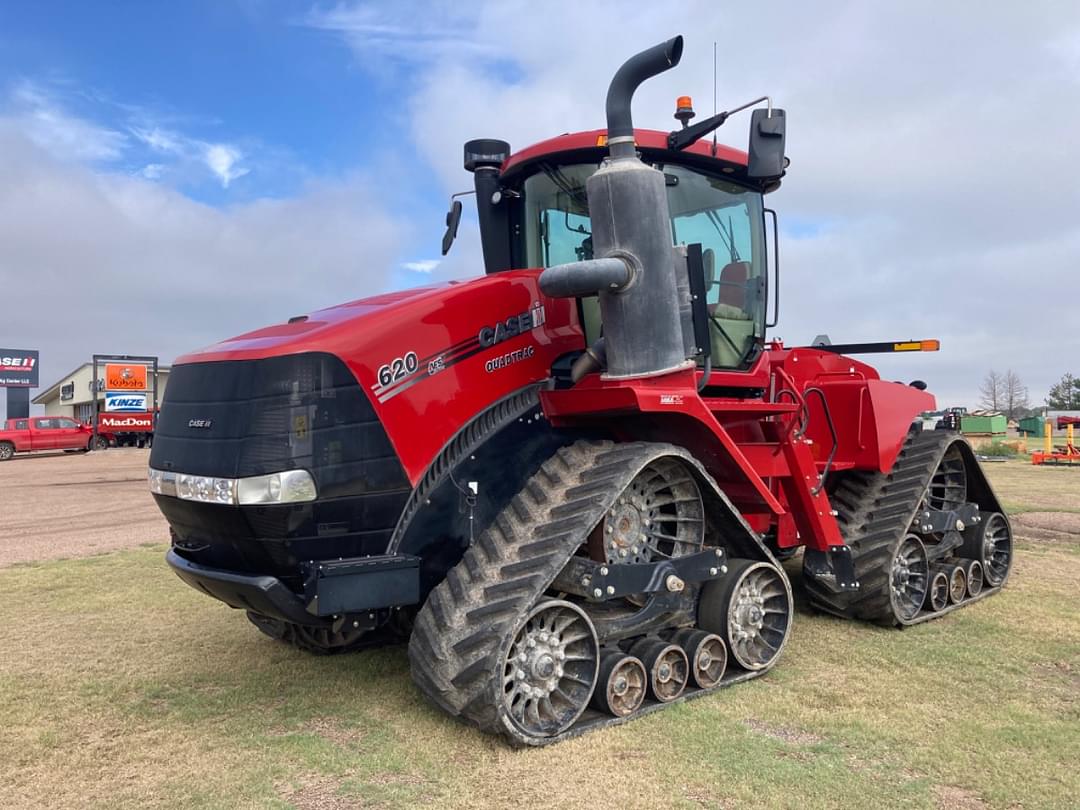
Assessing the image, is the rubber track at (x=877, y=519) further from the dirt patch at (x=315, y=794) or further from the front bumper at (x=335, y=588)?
the dirt patch at (x=315, y=794)

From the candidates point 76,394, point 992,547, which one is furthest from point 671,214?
point 76,394

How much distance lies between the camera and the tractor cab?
5.24m

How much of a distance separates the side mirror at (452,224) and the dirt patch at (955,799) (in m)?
4.33

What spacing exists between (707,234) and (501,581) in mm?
2756

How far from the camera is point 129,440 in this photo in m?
37.8

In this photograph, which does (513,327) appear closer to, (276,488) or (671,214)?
(671,214)

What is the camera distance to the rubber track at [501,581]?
3.82 m

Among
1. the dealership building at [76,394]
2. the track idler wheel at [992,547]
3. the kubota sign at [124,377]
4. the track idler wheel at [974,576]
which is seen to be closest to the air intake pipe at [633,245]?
the track idler wheel at [974,576]

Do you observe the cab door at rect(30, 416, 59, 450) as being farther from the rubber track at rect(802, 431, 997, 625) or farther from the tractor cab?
the rubber track at rect(802, 431, 997, 625)

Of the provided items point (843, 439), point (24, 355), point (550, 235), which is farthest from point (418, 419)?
point (24, 355)

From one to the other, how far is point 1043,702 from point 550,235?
3818mm

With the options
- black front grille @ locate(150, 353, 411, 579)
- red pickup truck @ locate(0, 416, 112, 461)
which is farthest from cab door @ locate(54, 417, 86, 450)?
black front grille @ locate(150, 353, 411, 579)

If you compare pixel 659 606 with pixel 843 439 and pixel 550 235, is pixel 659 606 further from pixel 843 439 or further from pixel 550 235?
pixel 843 439

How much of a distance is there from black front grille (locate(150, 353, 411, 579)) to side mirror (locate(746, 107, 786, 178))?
241 cm
